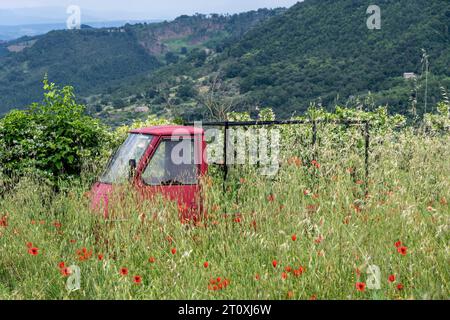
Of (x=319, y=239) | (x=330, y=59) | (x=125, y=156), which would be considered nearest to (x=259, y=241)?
(x=319, y=239)

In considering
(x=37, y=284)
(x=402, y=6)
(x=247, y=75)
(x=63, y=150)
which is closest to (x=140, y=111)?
(x=247, y=75)

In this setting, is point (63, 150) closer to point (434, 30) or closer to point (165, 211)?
point (165, 211)

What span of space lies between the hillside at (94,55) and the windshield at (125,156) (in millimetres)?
117094

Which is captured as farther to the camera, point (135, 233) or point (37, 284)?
point (135, 233)

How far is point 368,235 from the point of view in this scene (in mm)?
5027

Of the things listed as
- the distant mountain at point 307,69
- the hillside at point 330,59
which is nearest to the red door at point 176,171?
the distant mountain at point 307,69

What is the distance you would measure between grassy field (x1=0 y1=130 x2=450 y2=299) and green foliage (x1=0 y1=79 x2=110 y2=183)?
309 centimetres

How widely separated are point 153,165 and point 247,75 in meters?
70.7

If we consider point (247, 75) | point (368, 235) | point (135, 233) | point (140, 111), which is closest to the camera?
point (368, 235)

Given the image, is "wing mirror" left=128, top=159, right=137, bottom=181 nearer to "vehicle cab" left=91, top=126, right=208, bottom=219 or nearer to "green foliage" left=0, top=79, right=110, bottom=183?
"vehicle cab" left=91, top=126, right=208, bottom=219

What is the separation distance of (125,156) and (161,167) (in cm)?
64

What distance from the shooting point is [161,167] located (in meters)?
6.59

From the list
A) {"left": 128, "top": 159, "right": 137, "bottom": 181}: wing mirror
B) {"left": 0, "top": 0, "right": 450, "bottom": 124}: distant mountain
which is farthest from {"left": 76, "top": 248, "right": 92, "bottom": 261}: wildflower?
{"left": 0, "top": 0, "right": 450, "bottom": 124}: distant mountain

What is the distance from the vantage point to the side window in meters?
6.45
